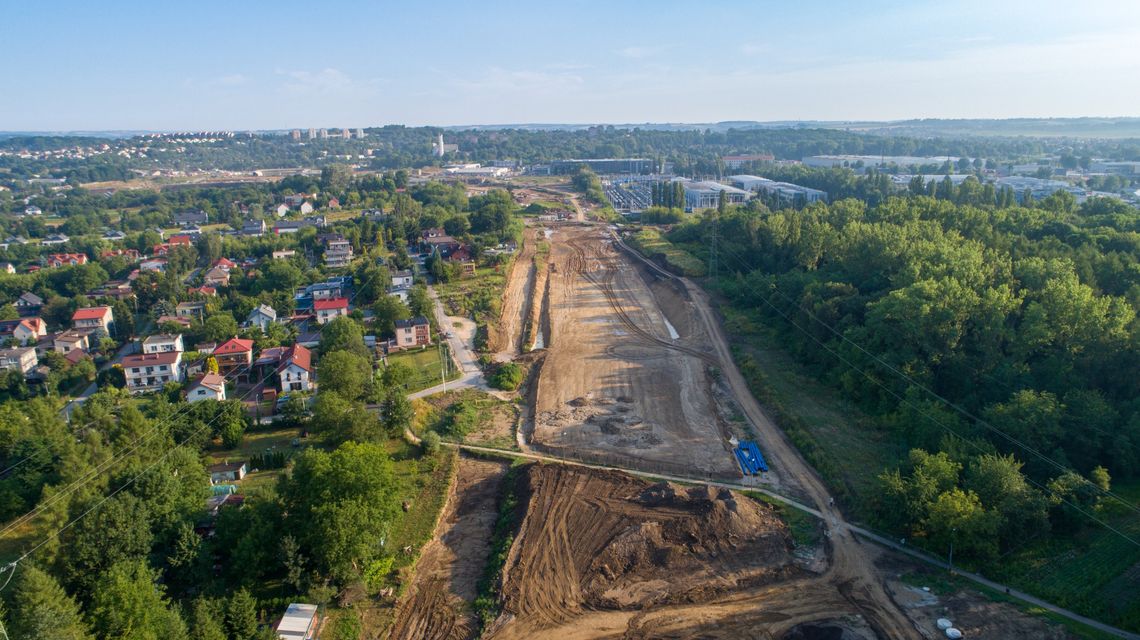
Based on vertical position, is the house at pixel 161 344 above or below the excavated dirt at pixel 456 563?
above

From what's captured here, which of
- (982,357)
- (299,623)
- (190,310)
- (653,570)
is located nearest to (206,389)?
(190,310)

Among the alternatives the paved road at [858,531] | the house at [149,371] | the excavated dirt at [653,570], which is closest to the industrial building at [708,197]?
the paved road at [858,531]

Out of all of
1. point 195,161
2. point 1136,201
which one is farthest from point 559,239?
point 195,161

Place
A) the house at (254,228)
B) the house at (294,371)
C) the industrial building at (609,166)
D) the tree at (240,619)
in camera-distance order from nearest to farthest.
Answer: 1. the tree at (240,619)
2. the house at (294,371)
3. the house at (254,228)
4. the industrial building at (609,166)

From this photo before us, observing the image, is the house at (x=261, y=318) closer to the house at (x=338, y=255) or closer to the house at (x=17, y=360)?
the house at (x=17, y=360)

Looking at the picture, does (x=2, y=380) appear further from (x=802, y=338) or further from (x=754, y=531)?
(x=802, y=338)
